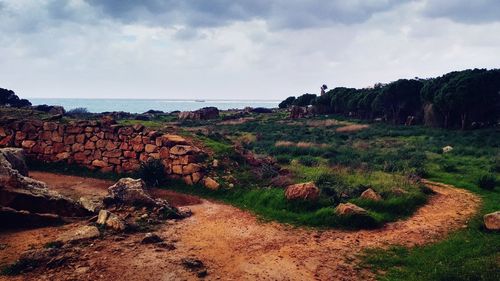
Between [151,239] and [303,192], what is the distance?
18.4ft

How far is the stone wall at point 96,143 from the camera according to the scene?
59.6ft

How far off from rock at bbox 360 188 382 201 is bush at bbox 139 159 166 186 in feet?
27.6

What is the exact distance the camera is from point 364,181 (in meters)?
16.1

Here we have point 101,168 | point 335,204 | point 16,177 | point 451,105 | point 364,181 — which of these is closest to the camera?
point 16,177

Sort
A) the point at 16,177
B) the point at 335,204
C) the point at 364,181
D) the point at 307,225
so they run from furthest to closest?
the point at 364,181
the point at 335,204
the point at 307,225
the point at 16,177

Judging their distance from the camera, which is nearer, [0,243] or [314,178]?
[0,243]

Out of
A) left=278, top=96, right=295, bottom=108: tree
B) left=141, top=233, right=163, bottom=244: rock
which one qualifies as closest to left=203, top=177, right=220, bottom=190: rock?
left=141, top=233, right=163, bottom=244: rock

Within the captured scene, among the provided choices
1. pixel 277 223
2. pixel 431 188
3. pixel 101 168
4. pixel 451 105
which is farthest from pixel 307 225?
pixel 451 105

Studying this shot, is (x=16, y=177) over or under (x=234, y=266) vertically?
over

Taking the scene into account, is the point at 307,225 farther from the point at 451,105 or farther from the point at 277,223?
the point at 451,105

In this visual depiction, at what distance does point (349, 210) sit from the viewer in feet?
39.4

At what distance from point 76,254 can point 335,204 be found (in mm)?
8052

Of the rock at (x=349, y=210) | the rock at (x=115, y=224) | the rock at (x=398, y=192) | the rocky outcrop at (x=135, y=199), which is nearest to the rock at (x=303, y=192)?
the rock at (x=349, y=210)

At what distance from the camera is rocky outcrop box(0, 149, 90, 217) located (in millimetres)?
10773
